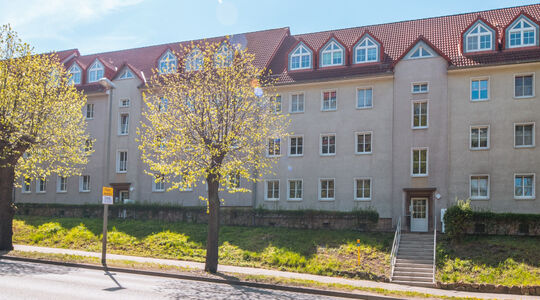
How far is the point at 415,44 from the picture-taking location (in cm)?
3162

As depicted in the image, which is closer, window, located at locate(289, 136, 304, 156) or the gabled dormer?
the gabled dormer

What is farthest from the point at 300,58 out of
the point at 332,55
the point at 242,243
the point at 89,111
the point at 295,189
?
the point at 89,111

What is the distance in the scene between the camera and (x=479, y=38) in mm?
31562

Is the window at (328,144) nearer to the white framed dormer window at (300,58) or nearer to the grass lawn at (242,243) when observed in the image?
the white framed dormer window at (300,58)

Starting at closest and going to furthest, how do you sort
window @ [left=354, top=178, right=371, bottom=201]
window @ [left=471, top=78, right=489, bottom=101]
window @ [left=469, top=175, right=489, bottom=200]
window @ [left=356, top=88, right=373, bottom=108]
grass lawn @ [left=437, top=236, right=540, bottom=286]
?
grass lawn @ [left=437, top=236, right=540, bottom=286]
window @ [left=469, top=175, right=489, bottom=200]
window @ [left=471, top=78, right=489, bottom=101]
window @ [left=354, top=178, right=371, bottom=201]
window @ [left=356, top=88, right=373, bottom=108]

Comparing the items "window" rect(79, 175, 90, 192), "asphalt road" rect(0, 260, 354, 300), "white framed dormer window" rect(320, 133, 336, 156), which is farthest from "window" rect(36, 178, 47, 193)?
"asphalt road" rect(0, 260, 354, 300)

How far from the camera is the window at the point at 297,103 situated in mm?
34688

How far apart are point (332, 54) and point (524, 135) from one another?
490 inches

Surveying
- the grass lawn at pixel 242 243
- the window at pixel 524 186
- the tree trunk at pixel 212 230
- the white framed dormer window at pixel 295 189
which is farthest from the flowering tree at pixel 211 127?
the window at pixel 524 186

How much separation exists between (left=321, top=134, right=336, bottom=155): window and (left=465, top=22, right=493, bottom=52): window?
31.1 ft

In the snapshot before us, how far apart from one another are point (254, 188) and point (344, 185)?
5972mm

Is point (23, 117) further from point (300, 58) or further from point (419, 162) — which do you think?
point (419, 162)

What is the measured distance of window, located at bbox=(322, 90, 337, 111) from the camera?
3384 centimetres

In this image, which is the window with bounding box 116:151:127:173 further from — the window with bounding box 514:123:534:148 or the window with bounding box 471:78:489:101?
the window with bounding box 514:123:534:148
